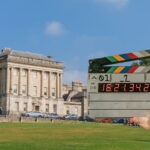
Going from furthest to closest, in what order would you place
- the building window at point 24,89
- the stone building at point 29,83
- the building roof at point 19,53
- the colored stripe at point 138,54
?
1. the building window at point 24,89
2. the building roof at point 19,53
3. the stone building at point 29,83
4. the colored stripe at point 138,54

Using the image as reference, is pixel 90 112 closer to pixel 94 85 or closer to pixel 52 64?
pixel 94 85

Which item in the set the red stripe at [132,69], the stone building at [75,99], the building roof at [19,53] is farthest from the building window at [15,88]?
the red stripe at [132,69]

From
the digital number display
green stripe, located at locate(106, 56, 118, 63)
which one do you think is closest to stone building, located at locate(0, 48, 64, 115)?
the digital number display

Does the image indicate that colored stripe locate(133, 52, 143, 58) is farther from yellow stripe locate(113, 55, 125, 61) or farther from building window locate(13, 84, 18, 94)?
building window locate(13, 84, 18, 94)

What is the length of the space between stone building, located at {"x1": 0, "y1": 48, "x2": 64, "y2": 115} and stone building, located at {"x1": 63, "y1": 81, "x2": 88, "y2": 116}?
4.31 meters

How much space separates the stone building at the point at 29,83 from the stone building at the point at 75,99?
170 inches

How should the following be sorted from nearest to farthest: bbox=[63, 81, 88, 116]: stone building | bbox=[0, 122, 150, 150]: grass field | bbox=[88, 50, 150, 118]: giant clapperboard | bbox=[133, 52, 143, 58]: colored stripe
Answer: bbox=[133, 52, 143, 58]: colored stripe, bbox=[88, 50, 150, 118]: giant clapperboard, bbox=[0, 122, 150, 150]: grass field, bbox=[63, 81, 88, 116]: stone building

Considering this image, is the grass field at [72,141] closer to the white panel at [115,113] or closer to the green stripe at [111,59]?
the white panel at [115,113]

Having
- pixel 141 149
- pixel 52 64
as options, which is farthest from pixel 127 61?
pixel 52 64

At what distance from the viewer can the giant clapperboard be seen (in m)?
8.15

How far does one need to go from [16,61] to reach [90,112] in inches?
4895

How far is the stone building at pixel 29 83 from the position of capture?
130250mm

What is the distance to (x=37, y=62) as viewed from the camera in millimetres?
136500

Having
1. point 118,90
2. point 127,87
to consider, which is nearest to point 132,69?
point 127,87
